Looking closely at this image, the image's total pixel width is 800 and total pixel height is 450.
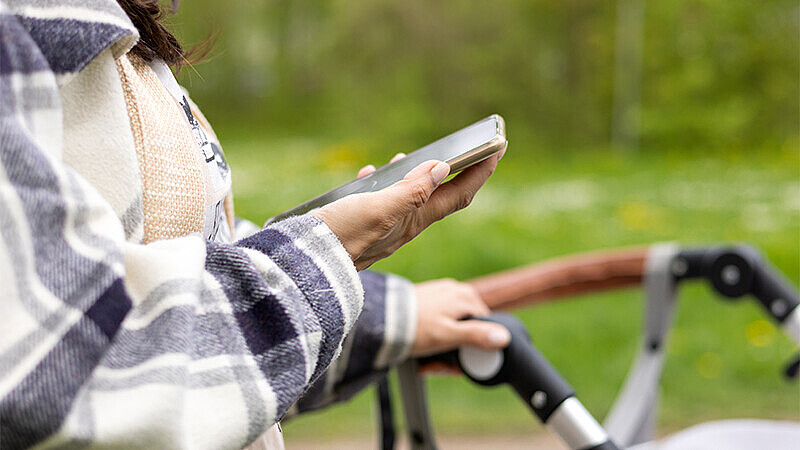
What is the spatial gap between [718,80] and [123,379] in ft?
22.0

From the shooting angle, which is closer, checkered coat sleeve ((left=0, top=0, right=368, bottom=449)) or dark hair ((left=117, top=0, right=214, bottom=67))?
checkered coat sleeve ((left=0, top=0, right=368, bottom=449))

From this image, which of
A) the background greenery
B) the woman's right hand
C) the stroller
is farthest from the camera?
the background greenery

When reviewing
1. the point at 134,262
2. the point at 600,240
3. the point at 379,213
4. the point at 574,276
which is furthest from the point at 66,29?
the point at 600,240

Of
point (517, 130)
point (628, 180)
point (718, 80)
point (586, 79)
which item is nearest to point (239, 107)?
point (517, 130)

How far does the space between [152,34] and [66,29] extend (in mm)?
188

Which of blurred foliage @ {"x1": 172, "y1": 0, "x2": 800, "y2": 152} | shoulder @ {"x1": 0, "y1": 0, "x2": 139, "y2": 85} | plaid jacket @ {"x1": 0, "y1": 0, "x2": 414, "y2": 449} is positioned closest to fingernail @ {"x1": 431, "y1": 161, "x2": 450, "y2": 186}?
plaid jacket @ {"x1": 0, "y1": 0, "x2": 414, "y2": 449}

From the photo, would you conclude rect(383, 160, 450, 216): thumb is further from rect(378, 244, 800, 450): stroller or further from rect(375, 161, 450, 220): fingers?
rect(378, 244, 800, 450): stroller

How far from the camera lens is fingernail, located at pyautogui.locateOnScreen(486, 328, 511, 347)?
100 cm

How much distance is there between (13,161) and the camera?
0.51 meters

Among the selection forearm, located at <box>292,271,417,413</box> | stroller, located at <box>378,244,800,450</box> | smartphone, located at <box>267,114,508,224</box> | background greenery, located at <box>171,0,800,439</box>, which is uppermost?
smartphone, located at <box>267,114,508,224</box>

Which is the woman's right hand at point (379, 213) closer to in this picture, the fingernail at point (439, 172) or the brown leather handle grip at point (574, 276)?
the fingernail at point (439, 172)

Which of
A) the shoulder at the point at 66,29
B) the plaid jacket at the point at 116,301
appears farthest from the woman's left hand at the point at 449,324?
the shoulder at the point at 66,29

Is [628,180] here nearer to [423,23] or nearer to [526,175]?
[526,175]

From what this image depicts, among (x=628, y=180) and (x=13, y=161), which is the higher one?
(x=13, y=161)
